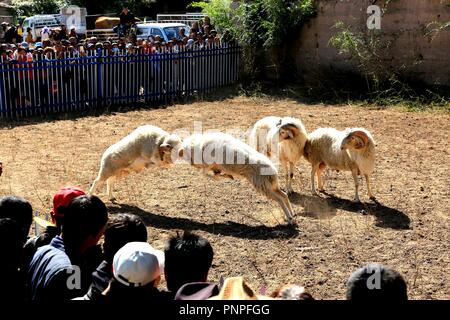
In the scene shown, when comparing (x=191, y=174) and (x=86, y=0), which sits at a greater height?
(x=86, y=0)

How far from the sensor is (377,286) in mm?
2658

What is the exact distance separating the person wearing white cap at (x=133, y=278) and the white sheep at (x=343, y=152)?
5.22 m

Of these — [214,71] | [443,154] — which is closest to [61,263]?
[443,154]

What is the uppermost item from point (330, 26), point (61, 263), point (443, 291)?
point (330, 26)

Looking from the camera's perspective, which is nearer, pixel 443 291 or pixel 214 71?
pixel 443 291

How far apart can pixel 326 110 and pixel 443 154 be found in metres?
4.79

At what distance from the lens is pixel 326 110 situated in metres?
14.8

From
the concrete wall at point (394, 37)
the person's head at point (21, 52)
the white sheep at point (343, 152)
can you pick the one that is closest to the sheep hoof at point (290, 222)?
the white sheep at point (343, 152)

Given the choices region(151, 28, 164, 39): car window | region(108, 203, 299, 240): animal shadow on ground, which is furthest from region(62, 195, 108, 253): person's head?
region(151, 28, 164, 39): car window

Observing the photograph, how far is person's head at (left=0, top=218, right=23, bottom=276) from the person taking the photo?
10.6 feet

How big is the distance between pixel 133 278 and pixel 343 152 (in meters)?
5.56

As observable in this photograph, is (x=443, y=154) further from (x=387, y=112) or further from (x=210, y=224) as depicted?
(x=210, y=224)

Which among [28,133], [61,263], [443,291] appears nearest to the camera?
[61,263]

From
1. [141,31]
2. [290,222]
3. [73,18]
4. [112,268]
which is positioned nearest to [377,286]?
[112,268]
